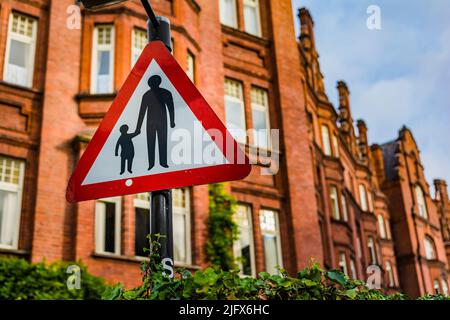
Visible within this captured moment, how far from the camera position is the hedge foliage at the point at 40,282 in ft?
40.4

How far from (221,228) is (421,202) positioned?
116 feet

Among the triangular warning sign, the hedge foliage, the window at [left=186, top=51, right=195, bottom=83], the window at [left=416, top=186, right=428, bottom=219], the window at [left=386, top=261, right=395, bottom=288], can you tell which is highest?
the window at [left=416, top=186, right=428, bottom=219]

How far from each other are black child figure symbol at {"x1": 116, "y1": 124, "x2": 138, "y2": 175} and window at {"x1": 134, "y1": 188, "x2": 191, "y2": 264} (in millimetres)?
11376

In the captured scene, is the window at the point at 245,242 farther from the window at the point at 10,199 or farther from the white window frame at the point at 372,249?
the white window frame at the point at 372,249

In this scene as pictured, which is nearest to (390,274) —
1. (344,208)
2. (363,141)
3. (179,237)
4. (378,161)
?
(363,141)

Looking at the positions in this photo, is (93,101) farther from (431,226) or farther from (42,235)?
(431,226)

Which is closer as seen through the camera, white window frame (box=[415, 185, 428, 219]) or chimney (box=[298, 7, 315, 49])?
chimney (box=[298, 7, 315, 49])

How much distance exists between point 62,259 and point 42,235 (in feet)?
2.33

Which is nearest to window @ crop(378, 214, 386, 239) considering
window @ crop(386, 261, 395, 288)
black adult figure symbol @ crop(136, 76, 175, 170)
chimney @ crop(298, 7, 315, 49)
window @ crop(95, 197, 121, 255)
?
window @ crop(386, 261, 395, 288)

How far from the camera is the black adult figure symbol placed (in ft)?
10.3

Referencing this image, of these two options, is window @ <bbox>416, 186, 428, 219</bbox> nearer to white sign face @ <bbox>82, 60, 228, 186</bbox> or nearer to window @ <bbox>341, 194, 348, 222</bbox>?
window @ <bbox>341, 194, 348, 222</bbox>

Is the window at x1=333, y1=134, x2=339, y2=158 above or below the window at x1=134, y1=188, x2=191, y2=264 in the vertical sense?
above

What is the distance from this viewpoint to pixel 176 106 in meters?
3.23

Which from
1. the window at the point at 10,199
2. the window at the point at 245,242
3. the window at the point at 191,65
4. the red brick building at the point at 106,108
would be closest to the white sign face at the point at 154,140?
the red brick building at the point at 106,108
